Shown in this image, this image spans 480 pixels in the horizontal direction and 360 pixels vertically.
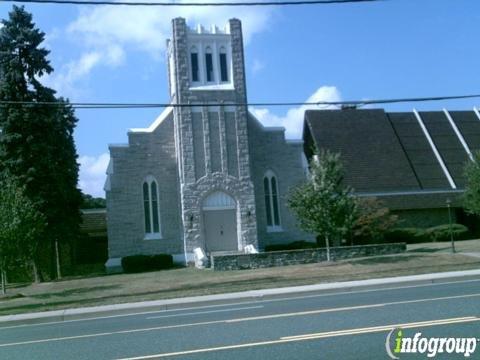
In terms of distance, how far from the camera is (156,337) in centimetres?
990

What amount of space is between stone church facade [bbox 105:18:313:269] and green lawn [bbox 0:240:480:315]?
4553 mm

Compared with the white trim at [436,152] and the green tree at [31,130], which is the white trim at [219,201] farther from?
the white trim at [436,152]

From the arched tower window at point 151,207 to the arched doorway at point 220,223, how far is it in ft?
8.27

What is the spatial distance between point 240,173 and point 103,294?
42.3ft

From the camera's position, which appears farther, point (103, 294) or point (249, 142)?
point (249, 142)

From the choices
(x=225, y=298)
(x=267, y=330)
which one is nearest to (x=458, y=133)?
(x=225, y=298)

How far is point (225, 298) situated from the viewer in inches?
626

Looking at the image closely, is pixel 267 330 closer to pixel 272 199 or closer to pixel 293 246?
pixel 293 246

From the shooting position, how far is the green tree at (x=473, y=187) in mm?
Answer: 29984

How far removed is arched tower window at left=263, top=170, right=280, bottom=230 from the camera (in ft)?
108

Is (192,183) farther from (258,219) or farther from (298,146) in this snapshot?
(298,146)

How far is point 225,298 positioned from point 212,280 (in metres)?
5.88

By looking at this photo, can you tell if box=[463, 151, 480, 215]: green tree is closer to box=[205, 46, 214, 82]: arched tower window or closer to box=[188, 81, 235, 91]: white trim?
box=[188, 81, 235, 91]: white trim

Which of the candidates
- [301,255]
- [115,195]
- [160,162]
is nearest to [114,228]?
[115,195]
